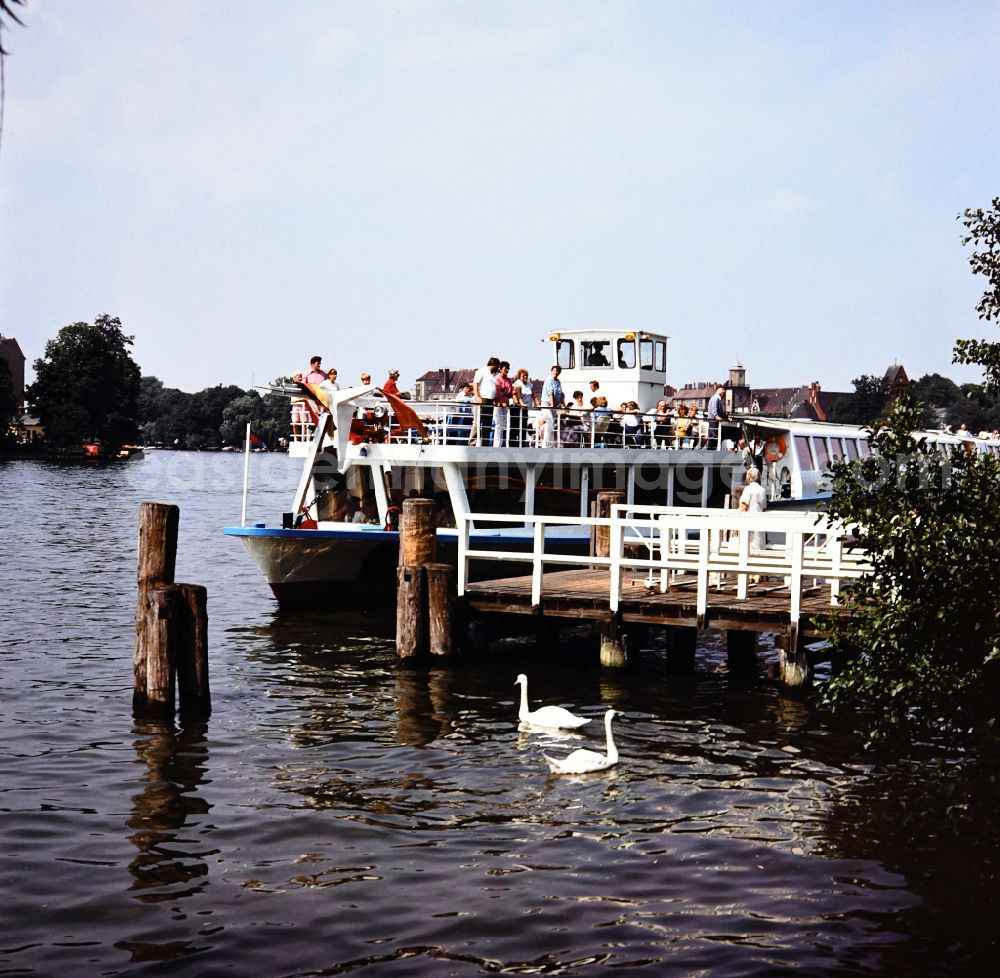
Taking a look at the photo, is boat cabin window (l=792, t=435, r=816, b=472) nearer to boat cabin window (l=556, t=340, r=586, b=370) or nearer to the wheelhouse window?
the wheelhouse window

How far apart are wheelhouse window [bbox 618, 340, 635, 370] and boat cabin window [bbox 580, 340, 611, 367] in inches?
10.4

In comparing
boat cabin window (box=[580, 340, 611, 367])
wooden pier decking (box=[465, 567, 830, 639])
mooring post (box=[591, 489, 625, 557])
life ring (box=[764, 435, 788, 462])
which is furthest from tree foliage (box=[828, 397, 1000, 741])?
boat cabin window (box=[580, 340, 611, 367])

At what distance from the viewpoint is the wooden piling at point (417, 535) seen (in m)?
18.2

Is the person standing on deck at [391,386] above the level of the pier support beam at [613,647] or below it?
above

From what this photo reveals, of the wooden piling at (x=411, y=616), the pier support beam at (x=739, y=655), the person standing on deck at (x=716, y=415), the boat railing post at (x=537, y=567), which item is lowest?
the pier support beam at (x=739, y=655)

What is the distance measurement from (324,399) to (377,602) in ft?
12.8

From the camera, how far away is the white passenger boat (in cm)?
2419

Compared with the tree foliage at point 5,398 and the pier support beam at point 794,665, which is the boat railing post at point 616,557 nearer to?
the pier support beam at point 794,665

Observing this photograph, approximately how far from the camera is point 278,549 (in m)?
23.8

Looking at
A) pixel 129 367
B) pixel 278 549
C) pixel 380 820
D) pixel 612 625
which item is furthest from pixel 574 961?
pixel 129 367

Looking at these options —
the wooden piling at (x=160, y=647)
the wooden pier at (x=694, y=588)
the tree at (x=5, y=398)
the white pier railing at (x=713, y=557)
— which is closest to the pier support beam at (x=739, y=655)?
the wooden pier at (x=694, y=588)

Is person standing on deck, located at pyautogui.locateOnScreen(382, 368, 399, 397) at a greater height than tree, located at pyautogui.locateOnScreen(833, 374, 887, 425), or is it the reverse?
tree, located at pyautogui.locateOnScreen(833, 374, 887, 425)

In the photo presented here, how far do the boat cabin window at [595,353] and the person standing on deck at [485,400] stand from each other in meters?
6.98

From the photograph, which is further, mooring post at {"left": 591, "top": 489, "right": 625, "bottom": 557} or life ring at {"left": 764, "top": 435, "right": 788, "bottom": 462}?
life ring at {"left": 764, "top": 435, "right": 788, "bottom": 462}
